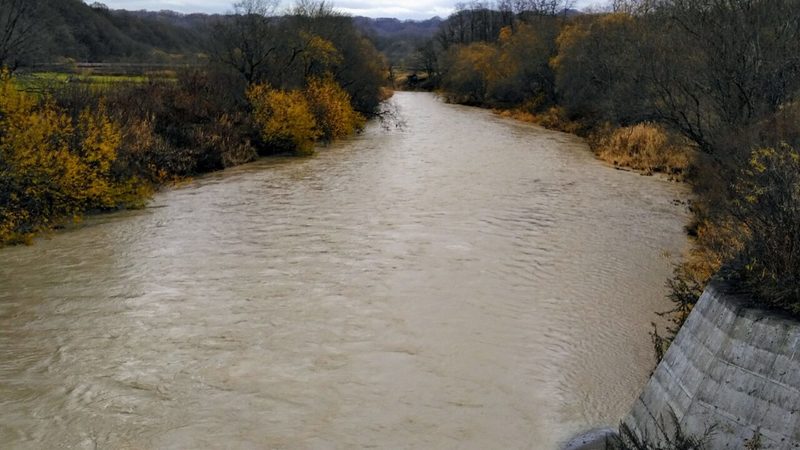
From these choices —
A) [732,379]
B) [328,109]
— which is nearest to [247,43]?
[328,109]

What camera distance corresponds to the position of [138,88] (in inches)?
977

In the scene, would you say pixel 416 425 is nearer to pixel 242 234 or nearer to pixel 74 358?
pixel 74 358

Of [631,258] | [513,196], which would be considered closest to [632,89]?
[513,196]

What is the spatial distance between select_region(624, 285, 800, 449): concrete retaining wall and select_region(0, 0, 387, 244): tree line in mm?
13196

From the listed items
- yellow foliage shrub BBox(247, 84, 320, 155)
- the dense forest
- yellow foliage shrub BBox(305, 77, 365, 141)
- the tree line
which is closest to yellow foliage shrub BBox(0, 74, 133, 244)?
A: the tree line

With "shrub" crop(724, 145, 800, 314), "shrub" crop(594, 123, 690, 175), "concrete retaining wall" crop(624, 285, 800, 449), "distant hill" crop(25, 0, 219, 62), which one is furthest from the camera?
"distant hill" crop(25, 0, 219, 62)

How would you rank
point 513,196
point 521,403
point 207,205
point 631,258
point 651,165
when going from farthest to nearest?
1. point 651,165
2. point 513,196
3. point 207,205
4. point 631,258
5. point 521,403

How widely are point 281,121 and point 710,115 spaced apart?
16.2 meters

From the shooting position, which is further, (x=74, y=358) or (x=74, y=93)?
(x=74, y=93)

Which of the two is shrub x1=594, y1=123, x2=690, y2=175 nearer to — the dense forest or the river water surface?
the dense forest

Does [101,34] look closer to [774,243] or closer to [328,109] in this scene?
[328,109]

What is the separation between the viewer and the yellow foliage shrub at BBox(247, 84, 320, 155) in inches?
1044

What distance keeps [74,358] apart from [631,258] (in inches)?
411

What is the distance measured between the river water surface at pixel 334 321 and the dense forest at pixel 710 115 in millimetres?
1652
